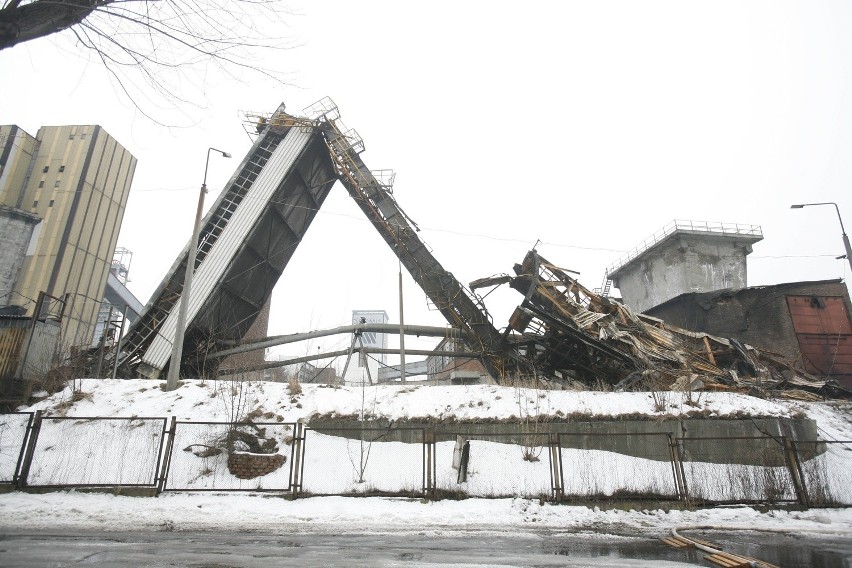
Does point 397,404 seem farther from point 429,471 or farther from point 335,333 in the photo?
point 335,333

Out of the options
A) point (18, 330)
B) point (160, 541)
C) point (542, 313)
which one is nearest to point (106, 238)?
point (18, 330)

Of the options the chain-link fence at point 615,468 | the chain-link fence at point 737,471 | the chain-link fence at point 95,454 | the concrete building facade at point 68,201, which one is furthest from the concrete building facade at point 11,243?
the chain-link fence at point 737,471

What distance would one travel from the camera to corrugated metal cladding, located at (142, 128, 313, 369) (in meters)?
16.2

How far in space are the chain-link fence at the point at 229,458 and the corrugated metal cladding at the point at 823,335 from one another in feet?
85.6

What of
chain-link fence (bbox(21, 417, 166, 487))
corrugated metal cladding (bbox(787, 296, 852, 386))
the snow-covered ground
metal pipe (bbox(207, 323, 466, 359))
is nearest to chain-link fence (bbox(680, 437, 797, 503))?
the snow-covered ground

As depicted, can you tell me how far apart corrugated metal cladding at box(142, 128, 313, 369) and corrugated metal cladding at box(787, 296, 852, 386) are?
26.2m

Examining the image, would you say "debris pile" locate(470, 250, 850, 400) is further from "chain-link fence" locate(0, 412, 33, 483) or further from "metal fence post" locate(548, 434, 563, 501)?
"chain-link fence" locate(0, 412, 33, 483)

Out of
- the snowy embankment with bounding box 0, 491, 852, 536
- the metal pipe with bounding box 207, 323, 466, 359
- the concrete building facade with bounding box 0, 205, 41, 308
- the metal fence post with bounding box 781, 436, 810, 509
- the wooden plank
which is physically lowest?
the snowy embankment with bounding box 0, 491, 852, 536

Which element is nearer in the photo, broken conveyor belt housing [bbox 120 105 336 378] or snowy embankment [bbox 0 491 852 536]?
snowy embankment [bbox 0 491 852 536]

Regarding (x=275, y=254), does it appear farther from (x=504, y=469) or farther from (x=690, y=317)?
(x=690, y=317)

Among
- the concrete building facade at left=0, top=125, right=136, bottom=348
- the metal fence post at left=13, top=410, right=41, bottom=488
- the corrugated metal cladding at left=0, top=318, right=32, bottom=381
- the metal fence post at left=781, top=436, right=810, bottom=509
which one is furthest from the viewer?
the concrete building facade at left=0, top=125, right=136, bottom=348

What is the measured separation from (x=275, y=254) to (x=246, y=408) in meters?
9.20

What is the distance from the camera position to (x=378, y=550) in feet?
18.7

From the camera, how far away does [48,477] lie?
9.30 m
